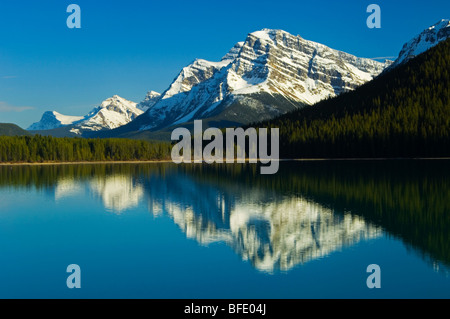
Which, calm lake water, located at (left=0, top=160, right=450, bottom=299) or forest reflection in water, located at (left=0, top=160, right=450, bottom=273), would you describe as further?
forest reflection in water, located at (left=0, top=160, right=450, bottom=273)

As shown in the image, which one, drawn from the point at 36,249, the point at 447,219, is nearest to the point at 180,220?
the point at 36,249

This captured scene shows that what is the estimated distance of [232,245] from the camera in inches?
1629

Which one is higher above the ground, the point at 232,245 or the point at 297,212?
the point at 297,212

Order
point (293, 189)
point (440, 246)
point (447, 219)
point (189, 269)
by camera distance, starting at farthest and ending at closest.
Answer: point (293, 189) → point (447, 219) → point (440, 246) → point (189, 269)

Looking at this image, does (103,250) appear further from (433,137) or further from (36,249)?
(433,137)

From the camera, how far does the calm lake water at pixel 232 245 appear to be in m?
30.1

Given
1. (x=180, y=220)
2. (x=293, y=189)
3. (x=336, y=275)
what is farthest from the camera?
(x=293, y=189)

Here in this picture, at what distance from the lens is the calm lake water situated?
1185 inches

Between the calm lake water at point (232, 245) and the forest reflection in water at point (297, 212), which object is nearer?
the calm lake water at point (232, 245)

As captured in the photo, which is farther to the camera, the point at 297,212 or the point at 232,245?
the point at 297,212

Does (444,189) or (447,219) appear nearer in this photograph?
(447,219)

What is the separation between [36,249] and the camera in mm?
41531

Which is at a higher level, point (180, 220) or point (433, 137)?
point (433, 137)
